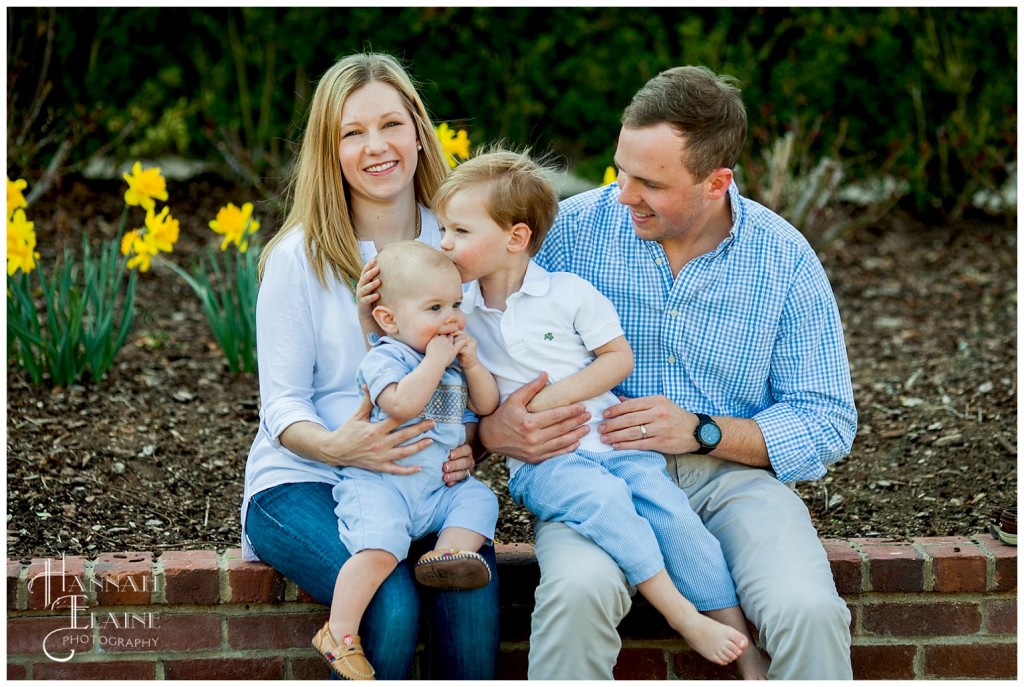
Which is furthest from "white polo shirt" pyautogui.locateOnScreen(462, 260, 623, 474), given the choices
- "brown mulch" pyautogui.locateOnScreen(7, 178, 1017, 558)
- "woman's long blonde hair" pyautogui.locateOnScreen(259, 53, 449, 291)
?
"brown mulch" pyautogui.locateOnScreen(7, 178, 1017, 558)

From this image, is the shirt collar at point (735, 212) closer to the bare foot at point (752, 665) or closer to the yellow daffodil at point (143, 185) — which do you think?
the bare foot at point (752, 665)

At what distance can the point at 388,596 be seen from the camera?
Answer: 2.35 metres

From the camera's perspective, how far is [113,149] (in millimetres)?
6180

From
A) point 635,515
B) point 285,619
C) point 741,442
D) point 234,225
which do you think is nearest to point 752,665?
point 635,515

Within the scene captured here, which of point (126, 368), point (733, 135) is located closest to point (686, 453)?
point (733, 135)

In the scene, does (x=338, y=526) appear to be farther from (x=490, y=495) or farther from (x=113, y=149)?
(x=113, y=149)

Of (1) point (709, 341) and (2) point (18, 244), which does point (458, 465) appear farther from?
(2) point (18, 244)

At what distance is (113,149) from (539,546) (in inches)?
180

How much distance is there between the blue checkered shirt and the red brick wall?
0.34 meters

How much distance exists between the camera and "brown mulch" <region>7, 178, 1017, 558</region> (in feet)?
10.3

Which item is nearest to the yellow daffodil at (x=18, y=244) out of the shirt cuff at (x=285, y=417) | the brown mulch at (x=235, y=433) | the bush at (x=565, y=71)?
the brown mulch at (x=235, y=433)

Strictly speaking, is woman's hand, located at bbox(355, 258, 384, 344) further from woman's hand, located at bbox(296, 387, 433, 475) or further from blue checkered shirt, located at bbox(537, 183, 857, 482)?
blue checkered shirt, located at bbox(537, 183, 857, 482)

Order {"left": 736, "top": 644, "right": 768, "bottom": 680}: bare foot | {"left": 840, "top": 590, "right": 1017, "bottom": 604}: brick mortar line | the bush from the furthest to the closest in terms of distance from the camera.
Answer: the bush
{"left": 840, "top": 590, "right": 1017, "bottom": 604}: brick mortar line
{"left": 736, "top": 644, "right": 768, "bottom": 680}: bare foot

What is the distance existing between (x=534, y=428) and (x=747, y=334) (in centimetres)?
58
